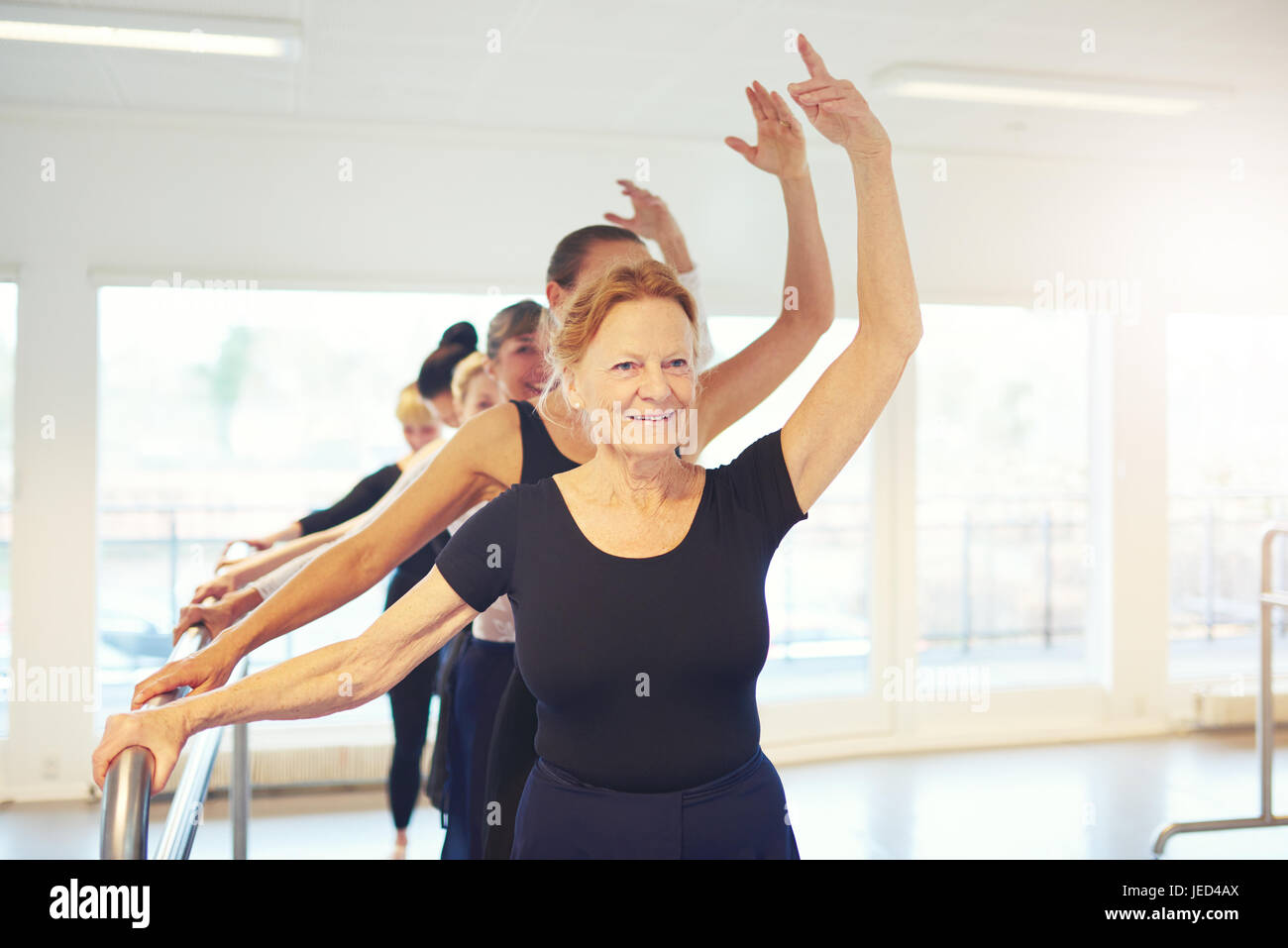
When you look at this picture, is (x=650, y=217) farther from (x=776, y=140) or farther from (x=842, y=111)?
(x=842, y=111)

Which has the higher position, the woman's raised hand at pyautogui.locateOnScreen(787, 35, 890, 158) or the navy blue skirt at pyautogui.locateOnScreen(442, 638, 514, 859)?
the woman's raised hand at pyautogui.locateOnScreen(787, 35, 890, 158)

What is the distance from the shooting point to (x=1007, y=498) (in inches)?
263

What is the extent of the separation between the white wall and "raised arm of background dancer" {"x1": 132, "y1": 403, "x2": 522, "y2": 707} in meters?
3.59

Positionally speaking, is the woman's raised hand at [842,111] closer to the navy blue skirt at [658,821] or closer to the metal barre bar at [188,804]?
the navy blue skirt at [658,821]

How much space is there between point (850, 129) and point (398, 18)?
2.77m

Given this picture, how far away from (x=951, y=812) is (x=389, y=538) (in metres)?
3.65

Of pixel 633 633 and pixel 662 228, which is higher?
pixel 662 228

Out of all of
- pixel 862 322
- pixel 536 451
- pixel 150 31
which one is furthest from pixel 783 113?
pixel 150 31

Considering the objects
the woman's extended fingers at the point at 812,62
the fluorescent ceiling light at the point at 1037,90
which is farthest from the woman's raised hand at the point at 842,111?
the fluorescent ceiling light at the point at 1037,90

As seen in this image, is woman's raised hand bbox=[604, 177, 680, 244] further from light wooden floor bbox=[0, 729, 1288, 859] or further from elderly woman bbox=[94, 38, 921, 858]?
light wooden floor bbox=[0, 729, 1288, 859]

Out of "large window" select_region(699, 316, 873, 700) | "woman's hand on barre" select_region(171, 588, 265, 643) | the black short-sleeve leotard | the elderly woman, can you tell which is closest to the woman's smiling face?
the elderly woman

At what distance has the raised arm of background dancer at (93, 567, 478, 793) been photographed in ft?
3.41
